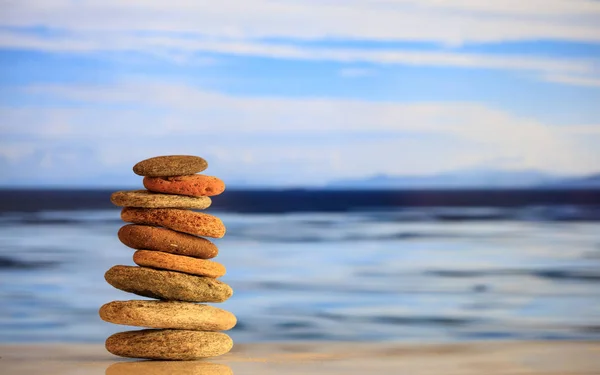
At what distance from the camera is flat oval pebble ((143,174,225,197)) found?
570 centimetres

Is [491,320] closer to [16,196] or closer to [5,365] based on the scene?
[5,365]

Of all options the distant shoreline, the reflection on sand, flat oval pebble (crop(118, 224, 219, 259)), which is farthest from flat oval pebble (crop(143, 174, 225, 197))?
the distant shoreline

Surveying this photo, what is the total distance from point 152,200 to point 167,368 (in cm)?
97

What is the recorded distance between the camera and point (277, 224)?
11320 mm

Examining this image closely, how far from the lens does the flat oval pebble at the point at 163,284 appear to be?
5.66m

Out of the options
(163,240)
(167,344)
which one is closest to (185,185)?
(163,240)

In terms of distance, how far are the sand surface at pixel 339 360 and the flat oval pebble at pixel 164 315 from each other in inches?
9.0

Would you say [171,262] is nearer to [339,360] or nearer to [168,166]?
[168,166]

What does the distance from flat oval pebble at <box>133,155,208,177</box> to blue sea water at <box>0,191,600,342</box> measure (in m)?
2.12

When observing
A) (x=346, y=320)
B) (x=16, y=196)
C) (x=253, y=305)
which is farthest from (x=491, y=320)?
(x=16, y=196)

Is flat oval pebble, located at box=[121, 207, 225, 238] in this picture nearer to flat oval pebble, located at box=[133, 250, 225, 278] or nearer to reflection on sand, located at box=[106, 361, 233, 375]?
flat oval pebble, located at box=[133, 250, 225, 278]

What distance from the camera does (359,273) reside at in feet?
31.0

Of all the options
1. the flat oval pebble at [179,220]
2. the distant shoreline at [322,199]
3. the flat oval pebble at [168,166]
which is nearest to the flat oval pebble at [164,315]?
the flat oval pebble at [179,220]

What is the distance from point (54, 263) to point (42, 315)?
1.48 metres
